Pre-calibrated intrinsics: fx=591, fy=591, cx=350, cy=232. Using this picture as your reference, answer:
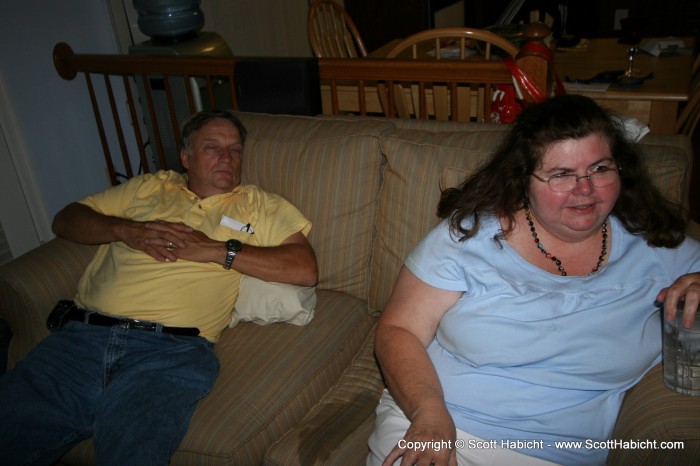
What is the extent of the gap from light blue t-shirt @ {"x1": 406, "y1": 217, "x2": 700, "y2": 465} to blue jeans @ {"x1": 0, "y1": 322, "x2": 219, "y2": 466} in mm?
710

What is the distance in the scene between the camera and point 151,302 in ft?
5.83

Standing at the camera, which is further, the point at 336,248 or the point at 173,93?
the point at 173,93

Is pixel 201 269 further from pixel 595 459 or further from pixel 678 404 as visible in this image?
pixel 678 404

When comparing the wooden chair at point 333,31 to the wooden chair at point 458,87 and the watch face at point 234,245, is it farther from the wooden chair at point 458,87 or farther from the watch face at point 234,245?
the watch face at point 234,245

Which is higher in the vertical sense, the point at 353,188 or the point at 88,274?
the point at 353,188

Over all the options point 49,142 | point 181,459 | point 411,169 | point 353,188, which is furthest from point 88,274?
point 49,142

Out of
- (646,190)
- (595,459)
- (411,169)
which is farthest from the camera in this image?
(411,169)

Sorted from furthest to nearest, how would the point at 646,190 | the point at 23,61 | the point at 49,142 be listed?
the point at 49,142, the point at 23,61, the point at 646,190

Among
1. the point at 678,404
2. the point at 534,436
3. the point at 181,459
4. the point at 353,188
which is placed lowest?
the point at 181,459

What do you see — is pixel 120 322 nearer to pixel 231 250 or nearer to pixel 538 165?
pixel 231 250

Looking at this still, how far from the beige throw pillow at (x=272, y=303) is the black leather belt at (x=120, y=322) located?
0.17 metres

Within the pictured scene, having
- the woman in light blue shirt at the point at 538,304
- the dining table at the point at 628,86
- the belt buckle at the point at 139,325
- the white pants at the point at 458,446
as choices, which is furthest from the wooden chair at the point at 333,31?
the white pants at the point at 458,446

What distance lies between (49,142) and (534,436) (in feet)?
9.14

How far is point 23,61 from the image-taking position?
2.85 meters
